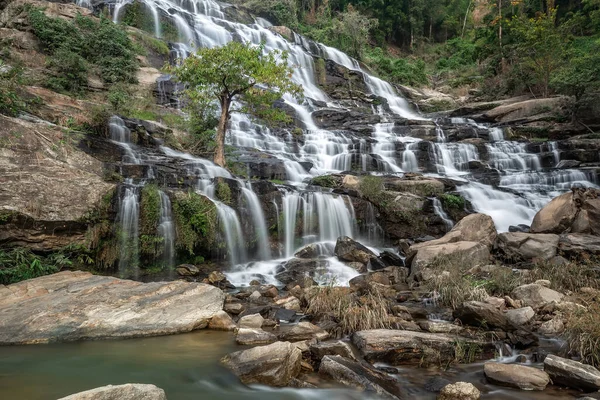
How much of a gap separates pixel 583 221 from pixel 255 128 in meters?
14.7

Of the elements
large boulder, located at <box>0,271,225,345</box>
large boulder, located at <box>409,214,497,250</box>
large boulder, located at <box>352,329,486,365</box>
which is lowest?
large boulder, located at <box>352,329,486,365</box>

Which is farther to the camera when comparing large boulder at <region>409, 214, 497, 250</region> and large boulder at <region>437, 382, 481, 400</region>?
large boulder at <region>409, 214, 497, 250</region>

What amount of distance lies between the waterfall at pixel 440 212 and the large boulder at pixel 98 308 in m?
9.55

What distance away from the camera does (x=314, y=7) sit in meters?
47.3

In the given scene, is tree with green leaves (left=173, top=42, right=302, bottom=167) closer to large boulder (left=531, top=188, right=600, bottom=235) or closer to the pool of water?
large boulder (left=531, top=188, right=600, bottom=235)

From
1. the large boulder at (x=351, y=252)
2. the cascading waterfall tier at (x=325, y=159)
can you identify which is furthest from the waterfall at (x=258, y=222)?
the large boulder at (x=351, y=252)

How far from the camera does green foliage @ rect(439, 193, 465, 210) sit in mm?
14312

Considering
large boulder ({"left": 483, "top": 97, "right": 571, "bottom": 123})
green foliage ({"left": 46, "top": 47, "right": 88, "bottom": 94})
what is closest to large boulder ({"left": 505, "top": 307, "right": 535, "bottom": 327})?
green foliage ({"left": 46, "top": 47, "right": 88, "bottom": 94})

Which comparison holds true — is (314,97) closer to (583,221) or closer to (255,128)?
(255,128)

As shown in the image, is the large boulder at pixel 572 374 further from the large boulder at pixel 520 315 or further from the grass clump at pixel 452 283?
the grass clump at pixel 452 283

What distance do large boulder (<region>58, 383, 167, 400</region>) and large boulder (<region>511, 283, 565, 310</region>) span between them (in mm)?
6452

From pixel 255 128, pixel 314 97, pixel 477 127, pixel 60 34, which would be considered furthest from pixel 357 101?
pixel 60 34

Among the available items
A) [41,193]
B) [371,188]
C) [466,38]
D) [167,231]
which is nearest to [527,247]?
[371,188]

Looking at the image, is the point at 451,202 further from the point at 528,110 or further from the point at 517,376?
the point at 528,110
